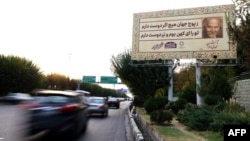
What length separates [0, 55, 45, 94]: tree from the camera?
50.2 metres

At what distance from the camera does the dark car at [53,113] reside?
33.3ft

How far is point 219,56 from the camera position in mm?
25203

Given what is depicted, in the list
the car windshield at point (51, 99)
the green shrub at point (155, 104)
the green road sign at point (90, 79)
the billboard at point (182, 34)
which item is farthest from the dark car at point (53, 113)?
the green road sign at point (90, 79)

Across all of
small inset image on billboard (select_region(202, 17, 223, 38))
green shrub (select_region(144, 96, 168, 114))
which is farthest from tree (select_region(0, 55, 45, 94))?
small inset image on billboard (select_region(202, 17, 223, 38))

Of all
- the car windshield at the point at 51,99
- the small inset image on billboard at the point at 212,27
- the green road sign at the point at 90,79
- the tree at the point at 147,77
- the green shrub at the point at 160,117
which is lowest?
the green shrub at the point at 160,117

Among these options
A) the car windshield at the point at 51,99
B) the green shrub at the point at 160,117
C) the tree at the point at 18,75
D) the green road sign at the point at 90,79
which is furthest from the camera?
the green road sign at the point at 90,79

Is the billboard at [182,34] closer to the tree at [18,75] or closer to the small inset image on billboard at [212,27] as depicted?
the small inset image on billboard at [212,27]

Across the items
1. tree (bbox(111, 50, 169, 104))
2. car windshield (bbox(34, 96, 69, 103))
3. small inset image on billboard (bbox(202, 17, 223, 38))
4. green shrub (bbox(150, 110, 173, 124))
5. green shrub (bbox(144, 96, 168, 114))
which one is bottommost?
green shrub (bbox(150, 110, 173, 124))

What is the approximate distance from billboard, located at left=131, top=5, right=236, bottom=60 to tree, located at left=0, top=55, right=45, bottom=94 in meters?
28.5

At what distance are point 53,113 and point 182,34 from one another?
18364 millimetres

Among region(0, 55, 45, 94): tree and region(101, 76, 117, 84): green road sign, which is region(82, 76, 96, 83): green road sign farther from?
region(0, 55, 45, 94): tree

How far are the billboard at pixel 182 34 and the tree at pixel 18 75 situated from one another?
28463 mm

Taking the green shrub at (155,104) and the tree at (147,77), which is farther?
the tree at (147,77)

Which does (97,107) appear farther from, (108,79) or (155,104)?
(108,79)
